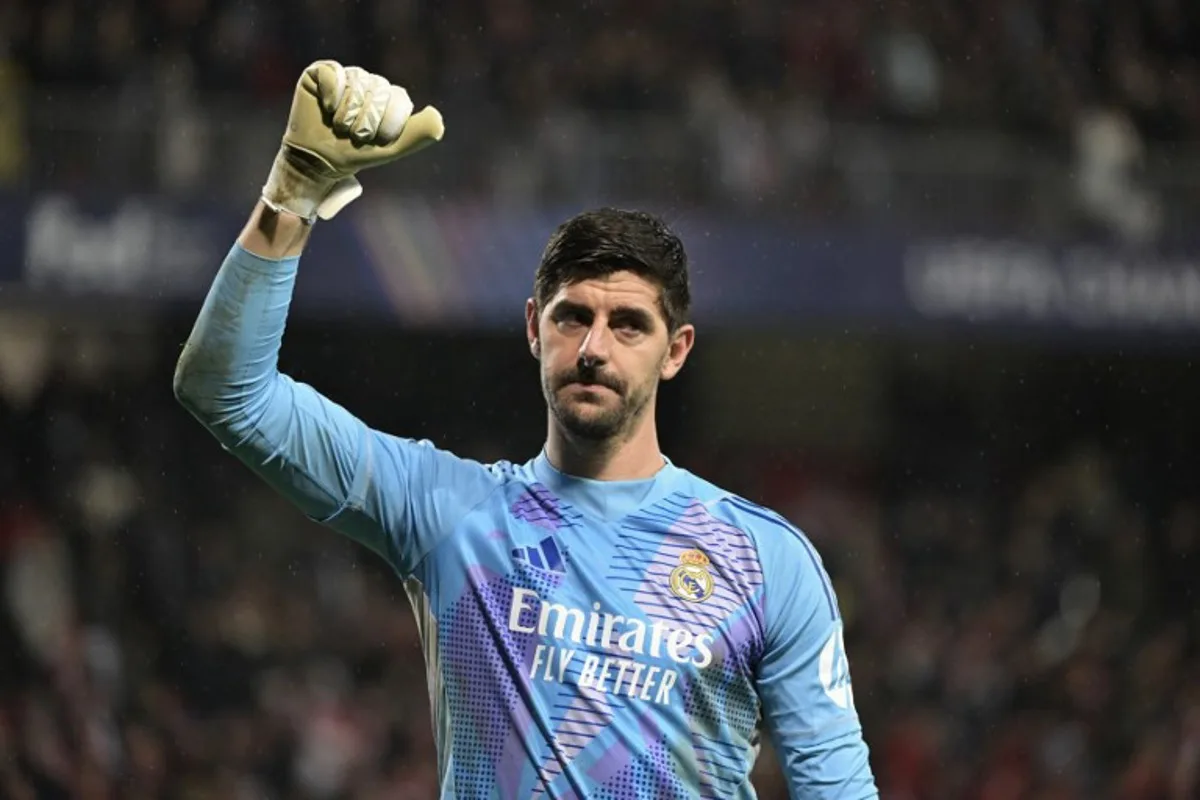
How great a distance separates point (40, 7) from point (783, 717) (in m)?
10.4

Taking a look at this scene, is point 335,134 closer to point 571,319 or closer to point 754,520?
point 571,319

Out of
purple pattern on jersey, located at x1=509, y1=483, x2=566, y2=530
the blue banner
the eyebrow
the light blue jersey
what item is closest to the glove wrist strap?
the light blue jersey

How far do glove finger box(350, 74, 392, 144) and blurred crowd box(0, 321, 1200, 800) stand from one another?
23.8 feet

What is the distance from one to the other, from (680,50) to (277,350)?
11168 mm

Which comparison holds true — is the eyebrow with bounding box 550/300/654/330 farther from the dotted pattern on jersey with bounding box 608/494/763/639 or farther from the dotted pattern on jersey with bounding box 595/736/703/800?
the dotted pattern on jersey with bounding box 595/736/703/800

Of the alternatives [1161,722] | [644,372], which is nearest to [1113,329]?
[1161,722]

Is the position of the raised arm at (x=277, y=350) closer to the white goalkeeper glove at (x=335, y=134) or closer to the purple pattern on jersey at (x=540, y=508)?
the white goalkeeper glove at (x=335, y=134)

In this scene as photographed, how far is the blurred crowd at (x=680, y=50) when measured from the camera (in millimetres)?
12555

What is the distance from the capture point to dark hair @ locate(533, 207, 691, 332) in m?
3.17

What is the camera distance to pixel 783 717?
3109mm

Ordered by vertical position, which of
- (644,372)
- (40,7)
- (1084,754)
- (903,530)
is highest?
(40,7)

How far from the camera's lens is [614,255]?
316 centimetres

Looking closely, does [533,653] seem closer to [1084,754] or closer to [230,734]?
[230,734]

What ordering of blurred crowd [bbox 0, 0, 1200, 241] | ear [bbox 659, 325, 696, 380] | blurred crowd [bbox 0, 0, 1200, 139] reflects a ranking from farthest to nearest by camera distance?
1. blurred crowd [bbox 0, 0, 1200, 139]
2. blurred crowd [bbox 0, 0, 1200, 241]
3. ear [bbox 659, 325, 696, 380]
